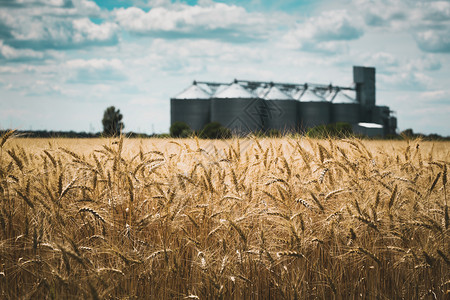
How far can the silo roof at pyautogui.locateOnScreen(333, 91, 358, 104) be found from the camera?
45875mm

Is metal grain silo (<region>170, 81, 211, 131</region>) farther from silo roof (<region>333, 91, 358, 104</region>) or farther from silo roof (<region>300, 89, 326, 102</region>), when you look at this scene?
silo roof (<region>333, 91, 358, 104</region>)

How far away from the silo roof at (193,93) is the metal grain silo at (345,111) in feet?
44.3

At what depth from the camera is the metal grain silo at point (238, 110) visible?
38.3 metres

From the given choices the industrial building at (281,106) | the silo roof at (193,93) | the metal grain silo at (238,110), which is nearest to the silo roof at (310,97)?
the industrial building at (281,106)

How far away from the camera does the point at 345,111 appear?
45.2m

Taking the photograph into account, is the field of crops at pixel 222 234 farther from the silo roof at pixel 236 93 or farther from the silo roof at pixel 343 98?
the silo roof at pixel 343 98

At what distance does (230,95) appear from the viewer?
40.0 metres

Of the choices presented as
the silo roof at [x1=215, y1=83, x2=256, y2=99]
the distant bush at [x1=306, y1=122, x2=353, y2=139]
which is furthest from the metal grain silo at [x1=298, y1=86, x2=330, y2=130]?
the distant bush at [x1=306, y1=122, x2=353, y2=139]

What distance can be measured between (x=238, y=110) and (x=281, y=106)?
16.2ft

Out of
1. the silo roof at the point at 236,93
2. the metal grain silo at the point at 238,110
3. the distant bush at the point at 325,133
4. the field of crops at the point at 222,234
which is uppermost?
the silo roof at the point at 236,93

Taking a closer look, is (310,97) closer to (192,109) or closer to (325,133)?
(192,109)

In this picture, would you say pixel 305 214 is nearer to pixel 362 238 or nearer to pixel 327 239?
pixel 327 239

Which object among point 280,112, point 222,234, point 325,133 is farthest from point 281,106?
point 222,234

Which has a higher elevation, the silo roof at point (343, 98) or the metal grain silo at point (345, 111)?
the silo roof at point (343, 98)
